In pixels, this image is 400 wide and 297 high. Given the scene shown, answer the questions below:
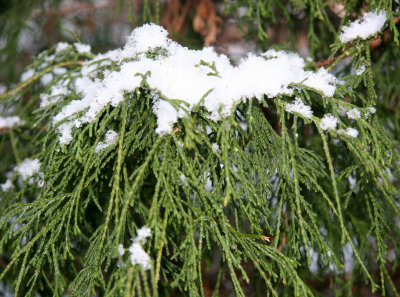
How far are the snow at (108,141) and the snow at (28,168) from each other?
526 millimetres

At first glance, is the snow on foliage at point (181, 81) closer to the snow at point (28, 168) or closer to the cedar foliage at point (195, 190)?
the cedar foliage at point (195, 190)

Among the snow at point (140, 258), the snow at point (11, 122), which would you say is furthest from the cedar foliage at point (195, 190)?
the snow at point (11, 122)

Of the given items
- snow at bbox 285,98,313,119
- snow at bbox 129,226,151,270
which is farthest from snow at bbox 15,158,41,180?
snow at bbox 285,98,313,119

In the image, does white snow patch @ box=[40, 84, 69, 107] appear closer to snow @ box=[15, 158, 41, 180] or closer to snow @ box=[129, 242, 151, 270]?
snow @ box=[15, 158, 41, 180]

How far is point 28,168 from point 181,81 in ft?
3.27

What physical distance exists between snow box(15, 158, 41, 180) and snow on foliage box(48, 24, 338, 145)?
1.32 ft

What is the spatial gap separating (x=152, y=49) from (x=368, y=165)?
0.90 m

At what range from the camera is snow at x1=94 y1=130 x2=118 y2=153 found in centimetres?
139

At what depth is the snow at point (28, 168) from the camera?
1.78 m

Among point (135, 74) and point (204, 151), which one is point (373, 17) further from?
point (135, 74)

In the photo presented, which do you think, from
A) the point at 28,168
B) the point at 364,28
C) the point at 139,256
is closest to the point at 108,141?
the point at 139,256

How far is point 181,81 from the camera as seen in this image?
1.31m

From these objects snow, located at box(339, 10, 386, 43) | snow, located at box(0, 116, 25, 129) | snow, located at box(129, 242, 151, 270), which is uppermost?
snow, located at box(339, 10, 386, 43)

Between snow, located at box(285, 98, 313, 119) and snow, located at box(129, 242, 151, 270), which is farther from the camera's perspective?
snow, located at box(285, 98, 313, 119)
